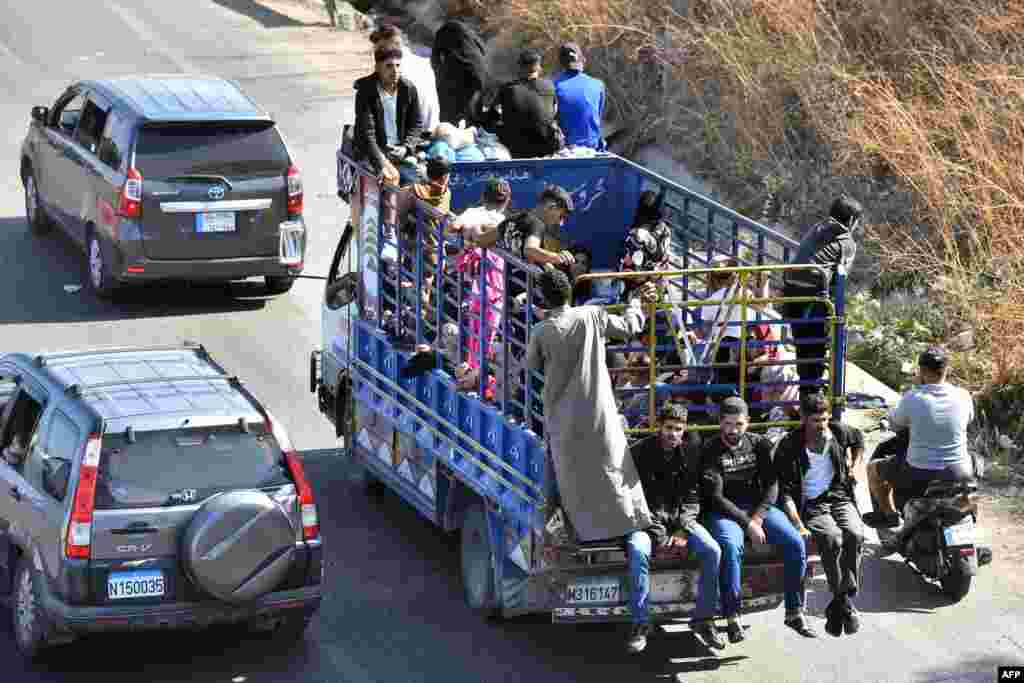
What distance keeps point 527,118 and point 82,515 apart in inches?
221

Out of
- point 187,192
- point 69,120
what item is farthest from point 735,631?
Result: point 69,120

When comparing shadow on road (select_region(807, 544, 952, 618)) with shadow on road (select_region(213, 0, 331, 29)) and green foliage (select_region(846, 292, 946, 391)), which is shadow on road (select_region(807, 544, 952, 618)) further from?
shadow on road (select_region(213, 0, 331, 29))

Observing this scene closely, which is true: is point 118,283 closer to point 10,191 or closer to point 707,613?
point 10,191

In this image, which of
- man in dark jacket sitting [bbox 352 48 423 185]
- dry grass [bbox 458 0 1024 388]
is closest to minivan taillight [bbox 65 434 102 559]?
man in dark jacket sitting [bbox 352 48 423 185]

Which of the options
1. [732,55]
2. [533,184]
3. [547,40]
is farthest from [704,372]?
[547,40]

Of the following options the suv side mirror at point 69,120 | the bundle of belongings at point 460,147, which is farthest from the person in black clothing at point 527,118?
the suv side mirror at point 69,120

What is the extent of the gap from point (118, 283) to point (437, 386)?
624 cm

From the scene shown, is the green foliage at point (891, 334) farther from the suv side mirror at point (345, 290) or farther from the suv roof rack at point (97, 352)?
the suv roof rack at point (97, 352)

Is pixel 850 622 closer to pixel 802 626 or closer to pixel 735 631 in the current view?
pixel 802 626

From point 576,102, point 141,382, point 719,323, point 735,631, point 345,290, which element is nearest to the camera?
point 735,631

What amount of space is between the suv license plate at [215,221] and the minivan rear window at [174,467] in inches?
268

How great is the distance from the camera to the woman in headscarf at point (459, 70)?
47.8 ft

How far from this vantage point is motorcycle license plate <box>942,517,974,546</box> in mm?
11172

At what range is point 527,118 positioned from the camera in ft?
45.3
